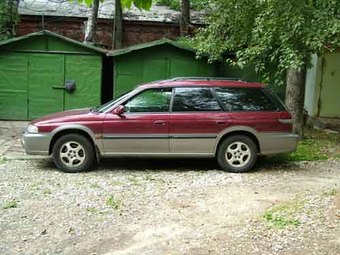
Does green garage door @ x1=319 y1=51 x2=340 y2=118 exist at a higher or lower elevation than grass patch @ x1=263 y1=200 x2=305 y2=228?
higher

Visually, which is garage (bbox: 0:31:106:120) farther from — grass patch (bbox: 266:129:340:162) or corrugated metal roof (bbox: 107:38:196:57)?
grass patch (bbox: 266:129:340:162)

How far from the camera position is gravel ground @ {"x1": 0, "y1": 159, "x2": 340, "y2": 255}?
5246 millimetres

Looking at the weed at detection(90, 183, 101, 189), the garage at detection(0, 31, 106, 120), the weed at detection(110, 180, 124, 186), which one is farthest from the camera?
the garage at detection(0, 31, 106, 120)

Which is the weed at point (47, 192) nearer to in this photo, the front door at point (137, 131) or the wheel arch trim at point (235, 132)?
the front door at point (137, 131)

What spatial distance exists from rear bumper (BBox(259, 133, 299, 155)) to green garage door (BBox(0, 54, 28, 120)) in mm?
9119

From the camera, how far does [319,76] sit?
1585 centimetres

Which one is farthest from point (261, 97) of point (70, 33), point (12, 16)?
point (70, 33)

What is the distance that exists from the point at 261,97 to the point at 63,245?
4.97m

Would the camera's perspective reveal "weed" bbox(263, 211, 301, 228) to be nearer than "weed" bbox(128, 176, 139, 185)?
Yes

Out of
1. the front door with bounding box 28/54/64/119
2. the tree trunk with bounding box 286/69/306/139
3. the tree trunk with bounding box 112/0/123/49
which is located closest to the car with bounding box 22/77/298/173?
the tree trunk with bounding box 286/69/306/139

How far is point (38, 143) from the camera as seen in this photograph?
858cm

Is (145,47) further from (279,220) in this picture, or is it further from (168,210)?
(279,220)

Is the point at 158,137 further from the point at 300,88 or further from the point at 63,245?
the point at 300,88

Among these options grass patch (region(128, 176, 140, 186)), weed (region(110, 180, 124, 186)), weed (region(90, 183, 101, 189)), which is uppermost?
grass patch (region(128, 176, 140, 186))
